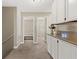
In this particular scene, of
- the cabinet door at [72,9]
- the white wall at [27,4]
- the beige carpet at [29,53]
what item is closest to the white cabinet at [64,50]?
the cabinet door at [72,9]

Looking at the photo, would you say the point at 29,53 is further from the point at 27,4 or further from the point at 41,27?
the point at 41,27

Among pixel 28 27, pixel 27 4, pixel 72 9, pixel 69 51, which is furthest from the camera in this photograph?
pixel 28 27

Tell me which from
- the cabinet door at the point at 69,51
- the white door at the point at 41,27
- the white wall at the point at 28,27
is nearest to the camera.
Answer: the cabinet door at the point at 69,51

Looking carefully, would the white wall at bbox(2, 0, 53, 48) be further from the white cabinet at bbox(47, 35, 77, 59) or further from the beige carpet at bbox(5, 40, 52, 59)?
the white cabinet at bbox(47, 35, 77, 59)

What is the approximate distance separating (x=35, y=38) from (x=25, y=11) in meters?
2.19

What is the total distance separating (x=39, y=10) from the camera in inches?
388

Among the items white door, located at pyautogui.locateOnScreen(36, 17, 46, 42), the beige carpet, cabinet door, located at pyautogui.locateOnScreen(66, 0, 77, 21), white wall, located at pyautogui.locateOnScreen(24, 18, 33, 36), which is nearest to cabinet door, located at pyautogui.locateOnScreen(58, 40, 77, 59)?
cabinet door, located at pyautogui.locateOnScreen(66, 0, 77, 21)

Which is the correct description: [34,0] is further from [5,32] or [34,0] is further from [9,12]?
[5,32]

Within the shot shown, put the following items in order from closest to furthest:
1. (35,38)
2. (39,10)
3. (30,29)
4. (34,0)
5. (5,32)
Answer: (34,0) < (5,32) < (39,10) < (35,38) < (30,29)

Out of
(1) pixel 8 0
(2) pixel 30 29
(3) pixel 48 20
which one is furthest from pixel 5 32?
(2) pixel 30 29

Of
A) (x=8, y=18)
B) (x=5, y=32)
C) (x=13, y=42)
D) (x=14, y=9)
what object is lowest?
(x=13, y=42)

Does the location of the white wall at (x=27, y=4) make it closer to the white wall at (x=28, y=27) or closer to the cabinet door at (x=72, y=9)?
the cabinet door at (x=72, y=9)

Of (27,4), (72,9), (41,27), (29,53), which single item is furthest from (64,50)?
(41,27)

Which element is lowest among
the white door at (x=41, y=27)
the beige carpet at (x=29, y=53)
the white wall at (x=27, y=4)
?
the beige carpet at (x=29, y=53)
